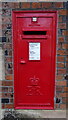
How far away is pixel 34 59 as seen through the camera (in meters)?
2.93

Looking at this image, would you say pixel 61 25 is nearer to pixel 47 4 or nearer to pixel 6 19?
pixel 47 4

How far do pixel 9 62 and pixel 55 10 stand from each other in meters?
1.22

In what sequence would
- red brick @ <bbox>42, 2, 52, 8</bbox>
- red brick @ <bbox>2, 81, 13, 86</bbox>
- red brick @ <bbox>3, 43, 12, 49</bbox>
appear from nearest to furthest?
red brick @ <bbox>42, 2, 52, 8</bbox> → red brick @ <bbox>3, 43, 12, 49</bbox> → red brick @ <bbox>2, 81, 13, 86</bbox>

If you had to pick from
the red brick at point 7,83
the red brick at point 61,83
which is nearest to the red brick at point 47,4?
the red brick at point 61,83

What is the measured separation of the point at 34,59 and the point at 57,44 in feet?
1.60

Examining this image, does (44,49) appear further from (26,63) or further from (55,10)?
(55,10)

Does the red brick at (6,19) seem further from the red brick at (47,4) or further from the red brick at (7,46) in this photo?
the red brick at (47,4)

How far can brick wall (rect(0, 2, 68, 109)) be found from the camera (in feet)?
9.27

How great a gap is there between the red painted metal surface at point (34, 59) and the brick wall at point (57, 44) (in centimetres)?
8

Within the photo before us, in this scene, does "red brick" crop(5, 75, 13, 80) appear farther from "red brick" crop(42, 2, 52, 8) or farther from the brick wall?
"red brick" crop(42, 2, 52, 8)

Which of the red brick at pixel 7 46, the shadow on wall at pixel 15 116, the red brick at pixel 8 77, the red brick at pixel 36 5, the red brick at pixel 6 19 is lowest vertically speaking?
the shadow on wall at pixel 15 116

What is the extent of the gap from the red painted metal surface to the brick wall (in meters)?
0.08

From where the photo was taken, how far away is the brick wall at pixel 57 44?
282 cm

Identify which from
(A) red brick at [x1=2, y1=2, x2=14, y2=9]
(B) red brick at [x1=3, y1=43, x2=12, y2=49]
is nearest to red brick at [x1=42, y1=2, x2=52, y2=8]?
(A) red brick at [x1=2, y1=2, x2=14, y2=9]
